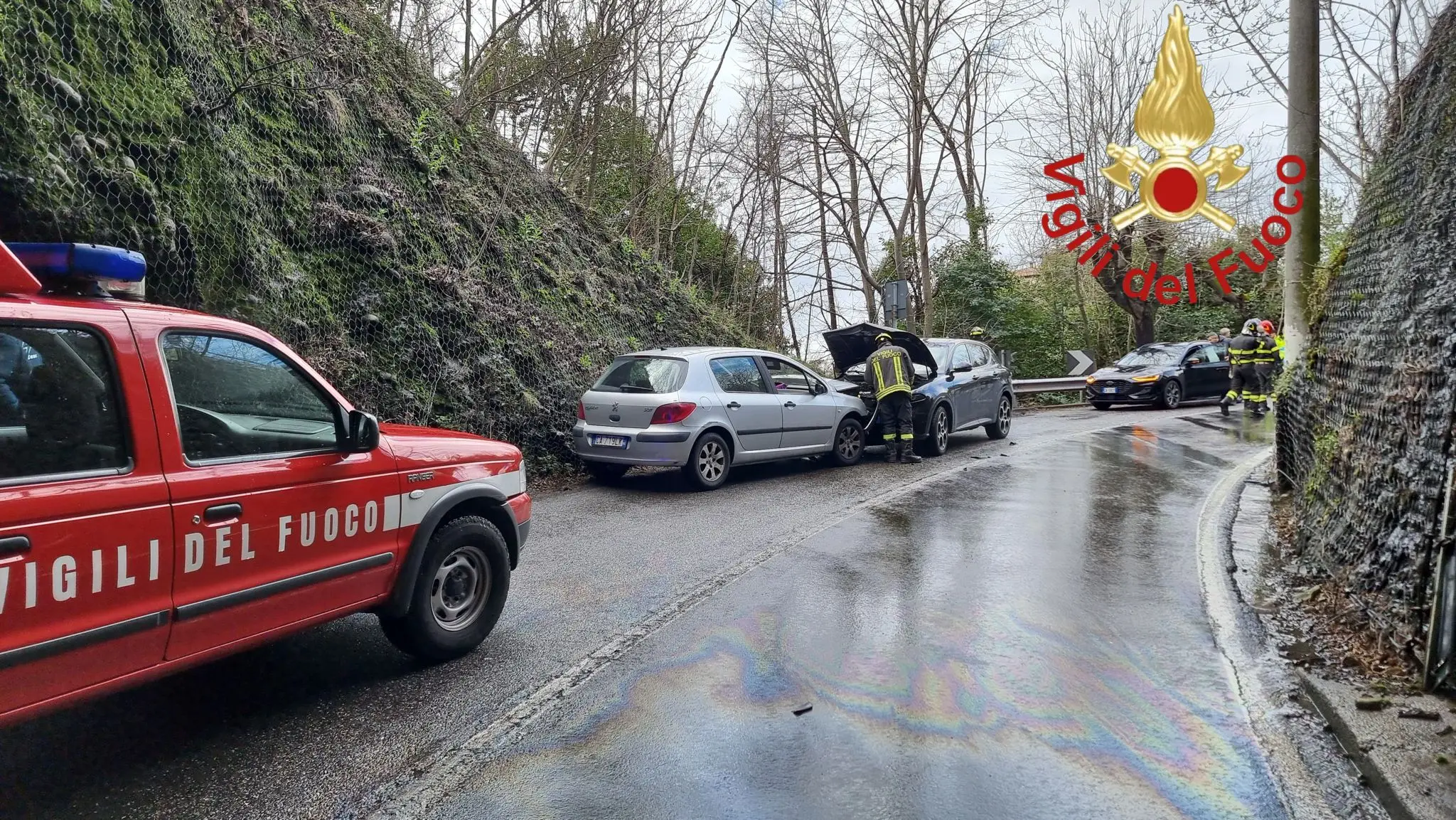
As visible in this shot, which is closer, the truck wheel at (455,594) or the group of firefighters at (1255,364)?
the truck wheel at (455,594)

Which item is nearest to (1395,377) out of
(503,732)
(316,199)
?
(503,732)

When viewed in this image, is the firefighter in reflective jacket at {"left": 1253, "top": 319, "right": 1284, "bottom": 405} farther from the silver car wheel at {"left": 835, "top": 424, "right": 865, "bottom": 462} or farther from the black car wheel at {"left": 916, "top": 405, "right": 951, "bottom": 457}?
the silver car wheel at {"left": 835, "top": 424, "right": 865, "bottom": 462}

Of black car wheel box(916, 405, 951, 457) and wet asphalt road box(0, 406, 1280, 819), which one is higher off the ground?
black car wheel box(916, 405, 951, 457)

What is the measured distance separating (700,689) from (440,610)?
1.40 m

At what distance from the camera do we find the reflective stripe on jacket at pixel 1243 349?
17891mm

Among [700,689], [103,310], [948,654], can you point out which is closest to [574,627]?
[700,689]

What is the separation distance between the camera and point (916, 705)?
396 centimetres

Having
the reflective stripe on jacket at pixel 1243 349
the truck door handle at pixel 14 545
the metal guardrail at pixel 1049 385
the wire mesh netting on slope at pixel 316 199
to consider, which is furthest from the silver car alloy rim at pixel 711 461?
the metal guardrail at pixel 1049 385

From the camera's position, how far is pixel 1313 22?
9.66 m

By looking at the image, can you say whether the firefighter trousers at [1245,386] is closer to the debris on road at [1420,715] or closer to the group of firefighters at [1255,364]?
the group of firefighters at [1255,364]

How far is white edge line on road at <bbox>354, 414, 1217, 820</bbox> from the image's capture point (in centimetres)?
311

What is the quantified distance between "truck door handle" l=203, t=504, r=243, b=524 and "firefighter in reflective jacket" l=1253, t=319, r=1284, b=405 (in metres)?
19.1

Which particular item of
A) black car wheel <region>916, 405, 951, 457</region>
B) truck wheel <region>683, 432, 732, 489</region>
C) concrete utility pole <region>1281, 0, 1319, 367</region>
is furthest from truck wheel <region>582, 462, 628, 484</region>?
concrete utility pole <region>1281, 0, 1319, 367</region>

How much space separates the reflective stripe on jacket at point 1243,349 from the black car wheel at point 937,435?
9.11 m
